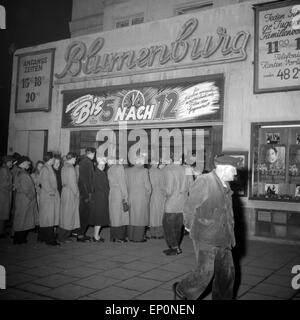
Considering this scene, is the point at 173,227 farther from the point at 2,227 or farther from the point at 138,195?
the point at 2,227

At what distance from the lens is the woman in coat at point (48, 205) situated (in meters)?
8.63

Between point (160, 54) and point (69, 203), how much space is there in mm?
5806

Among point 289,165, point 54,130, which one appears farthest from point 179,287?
point 54,130

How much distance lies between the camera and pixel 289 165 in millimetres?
9883

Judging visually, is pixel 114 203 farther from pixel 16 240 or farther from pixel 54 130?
pixel 54 130

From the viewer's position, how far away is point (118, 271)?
21.5 feet

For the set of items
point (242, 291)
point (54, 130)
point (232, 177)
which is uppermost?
point (54, 130)

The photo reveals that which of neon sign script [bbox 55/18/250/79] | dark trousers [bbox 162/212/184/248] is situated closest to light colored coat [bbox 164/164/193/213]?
dark trousers [bbox 162/212/184/248]

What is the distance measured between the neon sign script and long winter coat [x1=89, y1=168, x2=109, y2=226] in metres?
4.69

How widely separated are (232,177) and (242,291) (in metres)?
2.00

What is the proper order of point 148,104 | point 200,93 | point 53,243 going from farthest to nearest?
point 148,104
point 200,93
point 53,243

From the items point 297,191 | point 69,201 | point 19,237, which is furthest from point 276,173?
point 19,237

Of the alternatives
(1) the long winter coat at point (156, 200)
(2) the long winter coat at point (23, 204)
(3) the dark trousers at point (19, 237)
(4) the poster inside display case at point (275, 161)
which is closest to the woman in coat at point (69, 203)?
(2) the long winter coat at point (23, 204)

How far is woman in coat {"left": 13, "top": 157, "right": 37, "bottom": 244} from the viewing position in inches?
337
